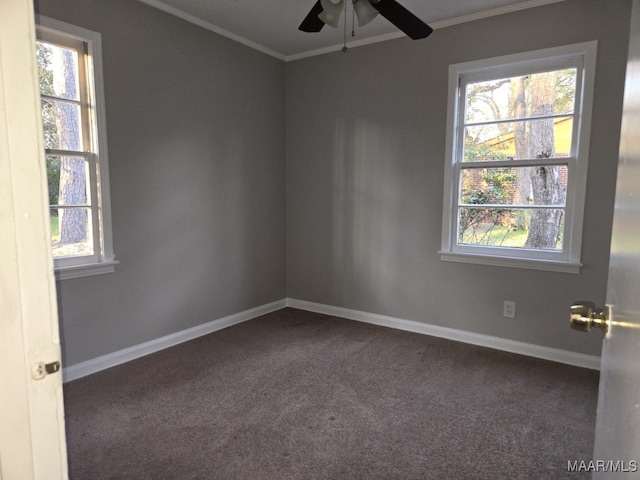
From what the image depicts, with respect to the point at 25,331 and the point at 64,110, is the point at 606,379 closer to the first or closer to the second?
the point at 25,331

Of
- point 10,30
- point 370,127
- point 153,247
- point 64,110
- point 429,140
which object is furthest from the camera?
point 370,127

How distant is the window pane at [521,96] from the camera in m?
2.84

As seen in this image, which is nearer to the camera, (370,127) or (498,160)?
(498,160)

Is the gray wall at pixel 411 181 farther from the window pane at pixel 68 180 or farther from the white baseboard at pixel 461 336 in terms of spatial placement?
the window pane at pixel 68 180

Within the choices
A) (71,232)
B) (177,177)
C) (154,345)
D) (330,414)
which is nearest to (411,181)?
(177,177)

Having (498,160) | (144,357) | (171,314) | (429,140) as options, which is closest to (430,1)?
(429,140)

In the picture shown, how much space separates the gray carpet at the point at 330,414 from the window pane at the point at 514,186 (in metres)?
1.19

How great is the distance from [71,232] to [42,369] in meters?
2.30

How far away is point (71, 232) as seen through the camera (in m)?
2.60

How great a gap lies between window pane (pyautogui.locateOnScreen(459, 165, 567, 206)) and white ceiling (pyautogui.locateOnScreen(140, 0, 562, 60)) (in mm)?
1146

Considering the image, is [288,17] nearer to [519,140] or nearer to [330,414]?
[519,140]

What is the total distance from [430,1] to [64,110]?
8.38 ft

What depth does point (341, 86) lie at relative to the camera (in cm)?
369

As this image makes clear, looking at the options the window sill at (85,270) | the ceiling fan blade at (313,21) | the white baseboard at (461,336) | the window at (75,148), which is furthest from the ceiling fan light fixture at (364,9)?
the white baseboard at (461,336)
